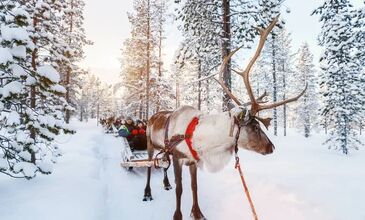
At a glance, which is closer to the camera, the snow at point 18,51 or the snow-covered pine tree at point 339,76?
the snow at point 18,51

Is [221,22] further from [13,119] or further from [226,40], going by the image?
[13,119]

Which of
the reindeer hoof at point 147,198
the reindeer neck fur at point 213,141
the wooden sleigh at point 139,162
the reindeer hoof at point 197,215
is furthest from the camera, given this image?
the reindeer hoof at point 147,198

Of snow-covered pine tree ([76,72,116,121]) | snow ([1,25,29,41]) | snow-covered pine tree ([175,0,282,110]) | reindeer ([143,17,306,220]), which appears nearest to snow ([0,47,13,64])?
snow ([1,25,29,41])

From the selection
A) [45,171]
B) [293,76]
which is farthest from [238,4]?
[293,76]

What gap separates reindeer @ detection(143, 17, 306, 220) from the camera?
4.16 m

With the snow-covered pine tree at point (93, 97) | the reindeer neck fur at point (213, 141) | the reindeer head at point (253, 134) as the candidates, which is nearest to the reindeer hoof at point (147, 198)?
the reindeer neck fur at point (213, 141)

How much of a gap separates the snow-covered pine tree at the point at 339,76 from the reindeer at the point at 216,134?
1405 cm

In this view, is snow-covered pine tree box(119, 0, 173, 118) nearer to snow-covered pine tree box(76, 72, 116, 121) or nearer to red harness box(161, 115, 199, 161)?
red harness box(161, 115, 199, 161)

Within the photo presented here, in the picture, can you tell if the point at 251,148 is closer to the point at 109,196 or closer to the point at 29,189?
the point at 109,196

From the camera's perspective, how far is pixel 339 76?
762 inches

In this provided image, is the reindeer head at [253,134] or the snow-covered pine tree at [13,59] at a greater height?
the snow-covered pine tree at [13,59]

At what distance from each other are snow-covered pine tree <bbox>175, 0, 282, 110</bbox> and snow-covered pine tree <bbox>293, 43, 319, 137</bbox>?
33872 millimetres

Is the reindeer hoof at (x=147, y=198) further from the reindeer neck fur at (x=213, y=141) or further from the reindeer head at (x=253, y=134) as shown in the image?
the reindeer head at (x=253, y=134)

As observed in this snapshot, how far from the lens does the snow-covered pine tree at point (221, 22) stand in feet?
37.6
